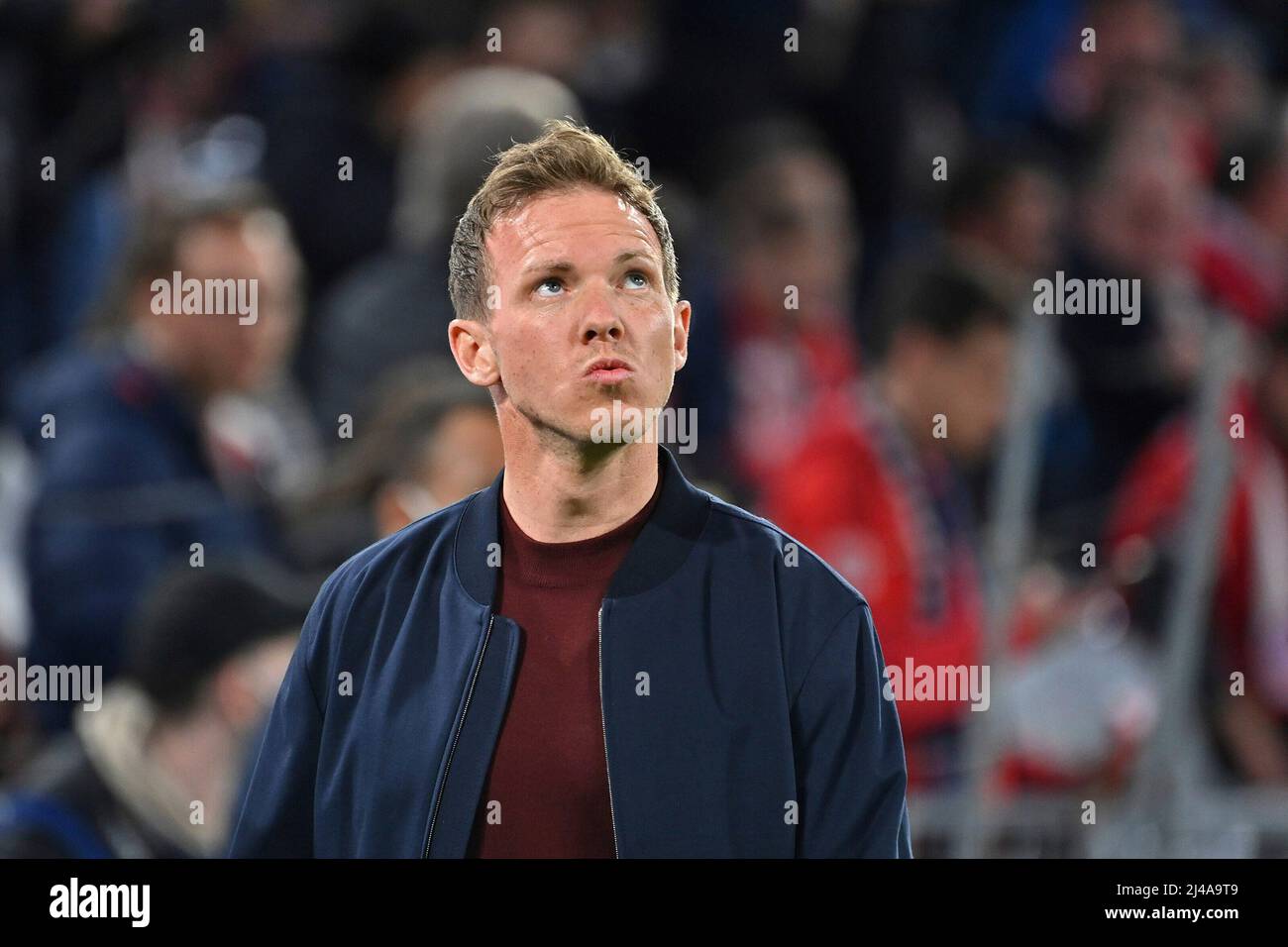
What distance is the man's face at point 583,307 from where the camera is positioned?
1.87 metres

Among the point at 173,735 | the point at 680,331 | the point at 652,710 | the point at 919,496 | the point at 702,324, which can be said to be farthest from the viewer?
the point at 702,324

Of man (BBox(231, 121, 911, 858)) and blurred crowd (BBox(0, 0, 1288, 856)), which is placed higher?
blurred crowd (BBox(0, 0, 1288, 856))

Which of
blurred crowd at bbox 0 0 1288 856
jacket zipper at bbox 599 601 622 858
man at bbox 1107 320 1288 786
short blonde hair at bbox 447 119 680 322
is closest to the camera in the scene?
jacket zipper at bbox 599 601 622 858

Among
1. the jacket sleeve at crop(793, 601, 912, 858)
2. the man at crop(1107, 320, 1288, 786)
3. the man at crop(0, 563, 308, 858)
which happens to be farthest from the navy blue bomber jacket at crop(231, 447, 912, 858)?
the man at crop(1107, 320, 1288, 786)

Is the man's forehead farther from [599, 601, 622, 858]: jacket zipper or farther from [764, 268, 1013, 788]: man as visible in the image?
[764, 268, 1013, 788]: man

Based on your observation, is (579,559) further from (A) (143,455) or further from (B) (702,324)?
(B) (702,324)

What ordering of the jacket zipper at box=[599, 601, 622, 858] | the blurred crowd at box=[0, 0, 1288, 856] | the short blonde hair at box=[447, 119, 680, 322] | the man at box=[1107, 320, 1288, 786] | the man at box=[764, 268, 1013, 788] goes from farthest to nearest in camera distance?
the man at box=[1107, 320, 1288, 786]
the man at box=[764, 268, 1013, 788]
the blurred crowd at box=[0, 0, 1288, 856]
the short blonde hair at box=[447, 119, 680, 322]
the jacket zipper at box=[599, 601, 622, 858]

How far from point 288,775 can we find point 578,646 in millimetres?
298

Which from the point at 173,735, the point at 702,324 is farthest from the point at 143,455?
the point at 702,324

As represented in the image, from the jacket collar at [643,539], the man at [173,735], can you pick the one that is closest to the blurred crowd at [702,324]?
the man at [173,735]

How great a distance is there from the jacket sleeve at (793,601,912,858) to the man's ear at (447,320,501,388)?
0.42 metres

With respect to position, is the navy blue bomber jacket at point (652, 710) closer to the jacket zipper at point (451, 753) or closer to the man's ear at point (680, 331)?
the jacket zipper at point (451, 753)

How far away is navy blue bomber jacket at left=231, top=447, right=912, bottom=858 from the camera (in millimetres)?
1810

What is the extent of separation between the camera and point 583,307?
6.14 feet
